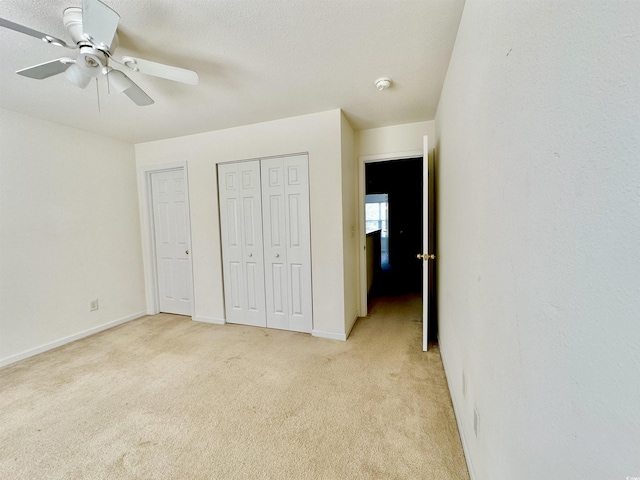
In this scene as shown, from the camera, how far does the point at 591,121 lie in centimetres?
45

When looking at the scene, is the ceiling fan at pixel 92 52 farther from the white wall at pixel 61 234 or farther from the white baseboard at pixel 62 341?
the white baseboard at pixel 62 341

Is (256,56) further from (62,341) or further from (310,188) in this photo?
(62,341)

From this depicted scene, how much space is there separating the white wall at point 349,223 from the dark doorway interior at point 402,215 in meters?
2.18

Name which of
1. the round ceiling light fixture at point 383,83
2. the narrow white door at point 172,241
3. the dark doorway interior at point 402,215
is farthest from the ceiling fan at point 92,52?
the dark doorway interior at point 402,215

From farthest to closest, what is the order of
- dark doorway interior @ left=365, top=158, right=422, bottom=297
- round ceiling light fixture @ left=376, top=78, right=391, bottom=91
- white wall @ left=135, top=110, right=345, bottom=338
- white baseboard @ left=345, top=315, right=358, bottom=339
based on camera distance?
dark doorway interior @ left=365, top=158, right=422, bottom=297
white baseboard @ left=345, top=315, right=358, bottom=339
white wall @ left=135, top=110, right=345, bottom=338
round ceiling light fixture @ left=376, top=78, right=391, bottom=91

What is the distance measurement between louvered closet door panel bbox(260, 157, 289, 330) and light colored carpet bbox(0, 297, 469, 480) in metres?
0.36

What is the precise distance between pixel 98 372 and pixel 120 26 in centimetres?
264

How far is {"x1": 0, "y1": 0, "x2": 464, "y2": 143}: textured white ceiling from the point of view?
4.42ft

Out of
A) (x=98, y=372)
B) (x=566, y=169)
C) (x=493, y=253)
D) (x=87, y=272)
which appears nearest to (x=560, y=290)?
(x=566, y=169)

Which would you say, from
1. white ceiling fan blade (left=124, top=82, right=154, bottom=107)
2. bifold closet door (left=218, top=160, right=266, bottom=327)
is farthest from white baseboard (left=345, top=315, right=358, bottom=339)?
white ceiling fan blade (left=124, top=82, right=154, bottom=107)

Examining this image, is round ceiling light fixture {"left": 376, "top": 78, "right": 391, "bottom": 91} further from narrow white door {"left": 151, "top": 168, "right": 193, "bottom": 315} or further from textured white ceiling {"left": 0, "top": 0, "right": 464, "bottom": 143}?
narrow white door {"left": 151, "top": 168, "right": 193, "bottom": 315}

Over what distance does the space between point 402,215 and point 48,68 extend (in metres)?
5.92

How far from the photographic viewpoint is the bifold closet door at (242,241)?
2.96 meters

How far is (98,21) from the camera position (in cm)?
122
